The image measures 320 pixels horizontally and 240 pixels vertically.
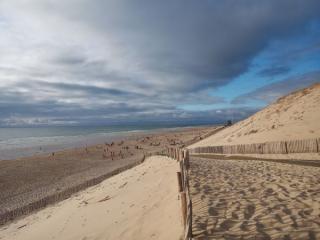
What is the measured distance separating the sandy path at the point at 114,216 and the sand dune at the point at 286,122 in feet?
48.8

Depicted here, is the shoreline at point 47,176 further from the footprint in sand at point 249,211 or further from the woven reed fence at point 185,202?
the footprint in sand at point 249,211

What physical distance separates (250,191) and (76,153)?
93.6ft

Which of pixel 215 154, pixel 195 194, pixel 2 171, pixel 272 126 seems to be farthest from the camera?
pixel 272 126

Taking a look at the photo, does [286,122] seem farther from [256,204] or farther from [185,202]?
[185,202]

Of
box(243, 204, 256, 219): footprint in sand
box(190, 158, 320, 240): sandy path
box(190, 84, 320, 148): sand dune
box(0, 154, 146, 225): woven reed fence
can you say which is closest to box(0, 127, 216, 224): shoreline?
box(0, 154, 146, 225): woven reed fence

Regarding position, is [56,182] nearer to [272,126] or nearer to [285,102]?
[272,126]

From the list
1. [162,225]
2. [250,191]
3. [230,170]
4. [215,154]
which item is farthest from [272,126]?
[162,225]

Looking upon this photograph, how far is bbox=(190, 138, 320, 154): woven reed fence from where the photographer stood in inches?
651

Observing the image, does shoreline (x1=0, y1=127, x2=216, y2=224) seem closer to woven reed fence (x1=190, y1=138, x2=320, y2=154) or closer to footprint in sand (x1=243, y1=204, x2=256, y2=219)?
woven reed fence (x1=190, y1=138, x2=320, y2=154)

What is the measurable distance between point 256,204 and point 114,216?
15.2ft

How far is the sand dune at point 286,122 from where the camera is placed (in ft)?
86.7

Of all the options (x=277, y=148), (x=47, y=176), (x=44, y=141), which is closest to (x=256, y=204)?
(x=277, y=148)

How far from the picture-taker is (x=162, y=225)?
8414 mm

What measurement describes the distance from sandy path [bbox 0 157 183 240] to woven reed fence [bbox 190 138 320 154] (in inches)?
268
